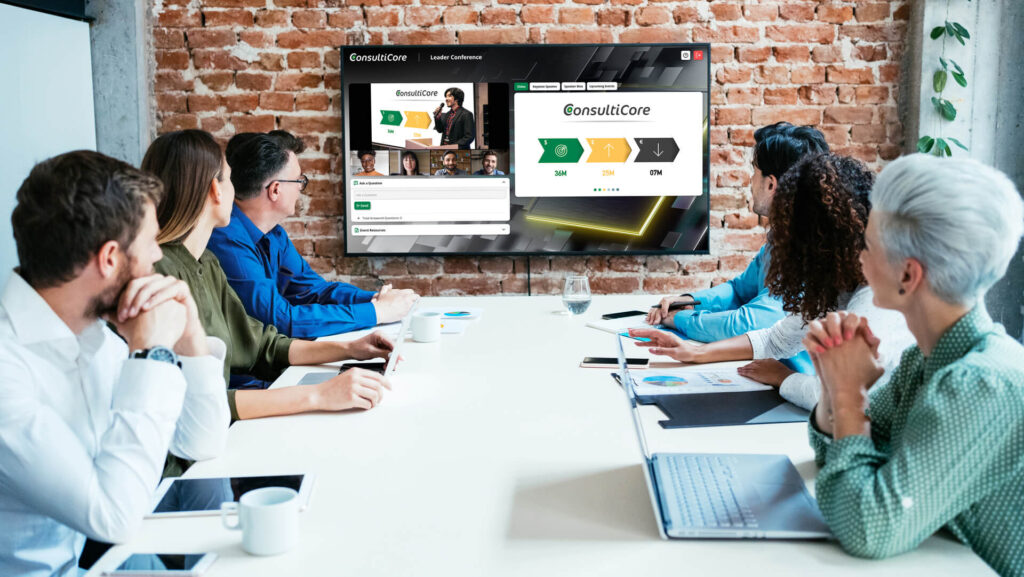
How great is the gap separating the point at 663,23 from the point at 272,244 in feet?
6.72

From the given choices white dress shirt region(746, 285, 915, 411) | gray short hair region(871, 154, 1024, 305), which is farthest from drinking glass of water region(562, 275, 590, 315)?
gray short hair region(871, 154, 1024, 305)

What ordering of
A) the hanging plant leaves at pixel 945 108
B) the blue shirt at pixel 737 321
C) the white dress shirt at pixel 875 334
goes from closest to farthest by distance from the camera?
the white dress shirt at pixel 875 334 → the blue shirt at pixel 737 321 → the hanging plant leaves at pixel 945 108

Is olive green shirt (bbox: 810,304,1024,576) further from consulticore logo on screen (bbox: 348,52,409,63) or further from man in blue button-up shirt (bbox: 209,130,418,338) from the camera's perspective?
consulticore logo on screen (bbox: 348,52,409,63)

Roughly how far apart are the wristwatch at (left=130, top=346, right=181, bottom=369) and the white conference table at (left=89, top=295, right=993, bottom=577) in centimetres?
21

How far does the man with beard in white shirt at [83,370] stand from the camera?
3.69ft

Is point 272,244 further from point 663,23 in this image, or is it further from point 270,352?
point 663,23

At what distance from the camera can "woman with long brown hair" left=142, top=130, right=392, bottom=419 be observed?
166cm

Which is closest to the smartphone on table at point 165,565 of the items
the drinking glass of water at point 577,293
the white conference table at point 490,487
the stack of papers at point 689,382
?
the white conference table at point 490,487

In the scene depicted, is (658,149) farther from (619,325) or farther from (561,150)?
(619,325)

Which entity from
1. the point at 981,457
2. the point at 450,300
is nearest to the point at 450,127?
the point at 450,300

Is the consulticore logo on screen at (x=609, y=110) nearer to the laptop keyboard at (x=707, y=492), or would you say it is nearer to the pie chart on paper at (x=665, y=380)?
the pie chart on paper at (x=665, y=380)

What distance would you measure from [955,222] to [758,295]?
5.61 ft

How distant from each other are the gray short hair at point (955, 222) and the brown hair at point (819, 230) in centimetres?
63

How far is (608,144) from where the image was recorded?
3.86 m
